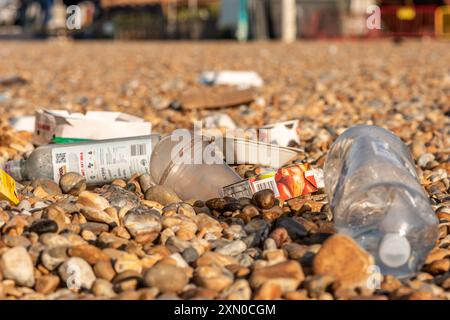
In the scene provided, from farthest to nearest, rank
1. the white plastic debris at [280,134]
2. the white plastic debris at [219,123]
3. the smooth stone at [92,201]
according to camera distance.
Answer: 1. the white plastic debris at [219,123]
2. the white plastic debris at [280,134]
3. the smooth stone at [92,201]

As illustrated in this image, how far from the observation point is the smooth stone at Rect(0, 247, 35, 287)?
2.65 meters

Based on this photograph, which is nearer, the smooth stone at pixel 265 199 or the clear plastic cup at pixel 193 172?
the smooth stone at pixel 265 199

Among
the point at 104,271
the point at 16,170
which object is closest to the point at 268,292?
the point at 104,271

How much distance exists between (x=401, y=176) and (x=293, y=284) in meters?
0.72

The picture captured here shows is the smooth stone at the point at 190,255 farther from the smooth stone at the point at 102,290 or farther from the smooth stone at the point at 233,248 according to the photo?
the smooth stone at the point at 102,290

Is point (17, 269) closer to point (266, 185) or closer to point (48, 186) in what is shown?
point (48, 186)

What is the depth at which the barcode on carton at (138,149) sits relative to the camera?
12.7 feet

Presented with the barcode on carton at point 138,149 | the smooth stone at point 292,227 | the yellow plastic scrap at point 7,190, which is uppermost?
the barcode on carton at point 138,149

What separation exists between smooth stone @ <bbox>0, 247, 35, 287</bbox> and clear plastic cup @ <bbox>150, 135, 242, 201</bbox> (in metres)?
1.16

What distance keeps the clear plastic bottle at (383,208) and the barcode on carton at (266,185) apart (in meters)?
0.34

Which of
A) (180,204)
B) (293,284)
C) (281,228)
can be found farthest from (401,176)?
(180,204)
